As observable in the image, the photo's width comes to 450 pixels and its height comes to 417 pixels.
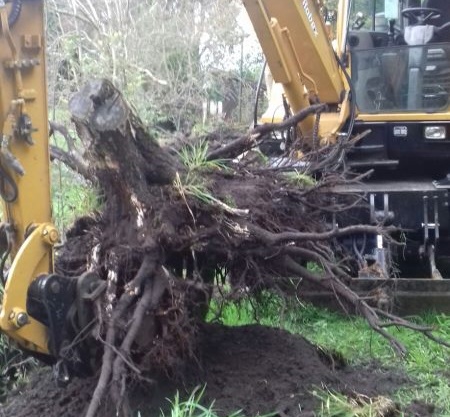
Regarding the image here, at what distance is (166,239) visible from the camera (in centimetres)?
421

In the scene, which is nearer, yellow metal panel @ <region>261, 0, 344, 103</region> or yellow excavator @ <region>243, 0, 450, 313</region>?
yellow excavator @ <region>243, 0, 450, 313</region>

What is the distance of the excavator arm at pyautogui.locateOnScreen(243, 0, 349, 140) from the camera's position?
666 centimetres

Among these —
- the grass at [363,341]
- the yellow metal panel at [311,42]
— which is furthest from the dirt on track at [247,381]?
the yellow metal panel at [311,42]

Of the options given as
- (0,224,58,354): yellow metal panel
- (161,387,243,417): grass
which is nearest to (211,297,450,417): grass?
(161,387,243,417): grass

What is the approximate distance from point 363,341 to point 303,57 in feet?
8.23

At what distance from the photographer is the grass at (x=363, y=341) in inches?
182

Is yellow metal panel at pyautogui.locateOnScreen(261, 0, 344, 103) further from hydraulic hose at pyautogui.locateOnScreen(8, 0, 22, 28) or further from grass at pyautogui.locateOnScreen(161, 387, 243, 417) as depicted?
grass at pyautogui.locateOnScreen(161, 387, 243, 417)

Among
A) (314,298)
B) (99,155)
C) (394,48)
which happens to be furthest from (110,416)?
(394,48)

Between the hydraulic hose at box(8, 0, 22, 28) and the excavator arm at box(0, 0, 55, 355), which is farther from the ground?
the hydraulic hose at box(8, 0, 22, 28)

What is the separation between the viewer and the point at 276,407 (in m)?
4.28

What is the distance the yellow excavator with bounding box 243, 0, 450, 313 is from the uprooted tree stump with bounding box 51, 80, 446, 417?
5.83 feet

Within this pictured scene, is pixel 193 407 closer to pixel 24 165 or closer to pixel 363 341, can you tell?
pixel 24 165

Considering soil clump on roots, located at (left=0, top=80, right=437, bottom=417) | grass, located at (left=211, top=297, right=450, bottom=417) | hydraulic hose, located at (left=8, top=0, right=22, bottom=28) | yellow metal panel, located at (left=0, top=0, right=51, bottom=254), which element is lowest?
grass, located at (left=211, top=297, right=450, bottom=417)

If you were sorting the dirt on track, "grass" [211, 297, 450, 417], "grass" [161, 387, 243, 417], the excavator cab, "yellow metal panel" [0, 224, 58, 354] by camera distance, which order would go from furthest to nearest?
the excavator cab
"grass" [211, 297, 450, 417]
the dirt on track
"grass" [161, 387, 243, 417]
"yellow metal panel" [0, 224, 58, 354]
